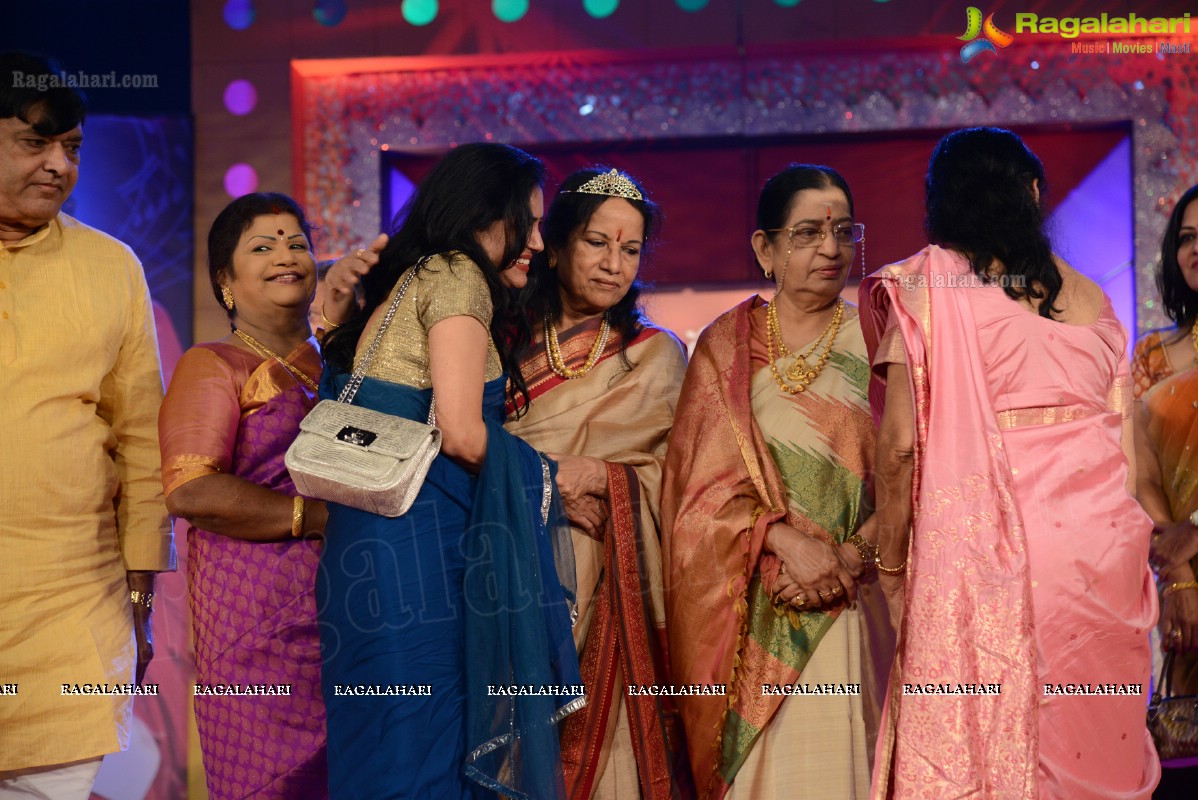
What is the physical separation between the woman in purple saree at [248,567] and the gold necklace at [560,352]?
0.67m

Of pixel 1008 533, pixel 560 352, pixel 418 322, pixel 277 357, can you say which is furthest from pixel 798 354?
pixel 277 357

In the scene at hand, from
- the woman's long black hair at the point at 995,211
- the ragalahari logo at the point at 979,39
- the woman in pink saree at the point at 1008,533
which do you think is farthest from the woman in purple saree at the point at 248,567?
the ragalahari logo at the point at 979,39

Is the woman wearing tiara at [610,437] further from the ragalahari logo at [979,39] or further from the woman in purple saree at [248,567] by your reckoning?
the ragalahari logo at [979,39]

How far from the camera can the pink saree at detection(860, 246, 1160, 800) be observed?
8.77 feet

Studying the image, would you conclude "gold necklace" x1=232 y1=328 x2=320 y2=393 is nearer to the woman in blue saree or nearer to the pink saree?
the woman in blue saree

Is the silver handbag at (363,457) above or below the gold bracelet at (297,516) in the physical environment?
above

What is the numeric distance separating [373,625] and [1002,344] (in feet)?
4.95

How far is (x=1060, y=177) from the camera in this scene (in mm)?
5090

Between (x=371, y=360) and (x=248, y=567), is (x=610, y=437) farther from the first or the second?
(x=248, y=567)

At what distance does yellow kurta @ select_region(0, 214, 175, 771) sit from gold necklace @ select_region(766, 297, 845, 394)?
5.51 ft

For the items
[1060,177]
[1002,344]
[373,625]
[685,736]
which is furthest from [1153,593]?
[1060,177]

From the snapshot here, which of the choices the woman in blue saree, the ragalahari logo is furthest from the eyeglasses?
the ragalahari logo

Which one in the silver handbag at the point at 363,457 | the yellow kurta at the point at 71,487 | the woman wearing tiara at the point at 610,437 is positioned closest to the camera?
the silver handbag at the point at 363,457

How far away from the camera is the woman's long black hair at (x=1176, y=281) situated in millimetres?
3904
